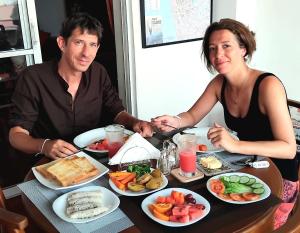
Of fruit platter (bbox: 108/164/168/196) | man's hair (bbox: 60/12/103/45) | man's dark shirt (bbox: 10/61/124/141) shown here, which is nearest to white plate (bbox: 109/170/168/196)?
fruit platter (bbox: 108/164/168/196)

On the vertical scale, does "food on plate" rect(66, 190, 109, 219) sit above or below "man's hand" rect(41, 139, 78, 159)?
below

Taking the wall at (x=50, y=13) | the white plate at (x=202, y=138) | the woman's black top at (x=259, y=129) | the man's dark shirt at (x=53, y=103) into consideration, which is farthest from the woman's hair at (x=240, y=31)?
the wall at (x=50, y=13)

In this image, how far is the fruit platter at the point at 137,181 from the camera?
3.98ft

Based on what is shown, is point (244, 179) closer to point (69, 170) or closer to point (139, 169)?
point (139, 169)

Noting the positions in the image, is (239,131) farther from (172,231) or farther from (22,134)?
(22,134)

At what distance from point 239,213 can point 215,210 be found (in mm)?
77

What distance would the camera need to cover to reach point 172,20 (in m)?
2.99

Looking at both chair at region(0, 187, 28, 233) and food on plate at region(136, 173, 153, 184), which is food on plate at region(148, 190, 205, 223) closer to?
food on plate at region(136, 173, 153, 184)

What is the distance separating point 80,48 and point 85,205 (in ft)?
3.20

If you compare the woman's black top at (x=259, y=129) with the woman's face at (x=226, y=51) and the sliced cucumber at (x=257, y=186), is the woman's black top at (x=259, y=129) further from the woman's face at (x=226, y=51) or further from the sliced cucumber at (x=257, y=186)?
the sliced cucumber at (x=257, y=186)

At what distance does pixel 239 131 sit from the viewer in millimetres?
1720

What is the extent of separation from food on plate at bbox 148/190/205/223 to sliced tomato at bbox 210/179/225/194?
10 centimetres

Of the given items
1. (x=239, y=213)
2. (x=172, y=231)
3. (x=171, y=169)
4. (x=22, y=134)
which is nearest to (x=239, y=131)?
(x=171, y=169)

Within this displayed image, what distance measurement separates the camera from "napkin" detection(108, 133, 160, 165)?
56.6 inches
